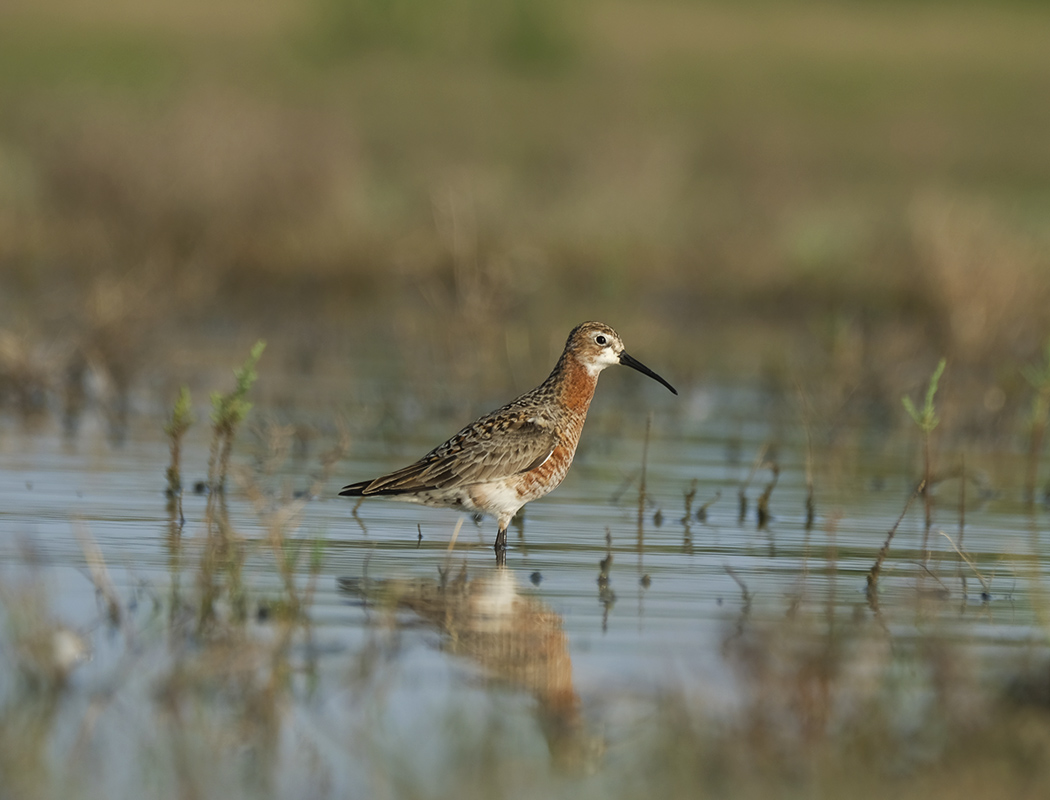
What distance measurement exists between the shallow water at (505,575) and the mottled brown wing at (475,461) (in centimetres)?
36

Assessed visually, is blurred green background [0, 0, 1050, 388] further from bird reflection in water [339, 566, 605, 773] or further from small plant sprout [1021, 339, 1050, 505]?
bird reflection in water [339, 566, 605, 773]

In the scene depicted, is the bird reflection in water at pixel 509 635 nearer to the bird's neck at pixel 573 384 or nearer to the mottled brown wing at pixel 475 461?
the mottled brown wing at pixel 475 461

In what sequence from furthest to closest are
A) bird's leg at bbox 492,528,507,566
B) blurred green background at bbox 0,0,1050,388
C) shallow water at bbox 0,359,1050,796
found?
blurred green background at bbox 0,0,1050,388
bird's leg at bbox 492,528,507,566
shallow water at bbox 0,359,1050,796

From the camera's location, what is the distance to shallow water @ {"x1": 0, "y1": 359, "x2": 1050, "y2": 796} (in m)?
6.47

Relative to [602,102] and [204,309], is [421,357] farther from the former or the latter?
[602,102]

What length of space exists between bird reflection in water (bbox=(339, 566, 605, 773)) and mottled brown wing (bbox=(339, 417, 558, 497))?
762 mm

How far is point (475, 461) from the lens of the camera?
1008 centimetres

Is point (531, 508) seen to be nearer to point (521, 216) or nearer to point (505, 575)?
point (505, 575)

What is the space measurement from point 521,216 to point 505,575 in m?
17.6

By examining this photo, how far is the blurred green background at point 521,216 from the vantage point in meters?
19.0

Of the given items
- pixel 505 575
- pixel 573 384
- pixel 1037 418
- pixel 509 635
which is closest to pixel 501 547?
pixel 505 575

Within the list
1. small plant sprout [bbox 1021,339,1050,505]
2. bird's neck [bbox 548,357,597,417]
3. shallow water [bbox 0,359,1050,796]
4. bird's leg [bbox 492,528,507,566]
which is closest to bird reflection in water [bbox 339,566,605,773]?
shallow water [bbox 0,359,1050,796]

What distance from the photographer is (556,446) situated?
10383mm

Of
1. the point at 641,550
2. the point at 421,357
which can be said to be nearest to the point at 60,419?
the point at 421,357
